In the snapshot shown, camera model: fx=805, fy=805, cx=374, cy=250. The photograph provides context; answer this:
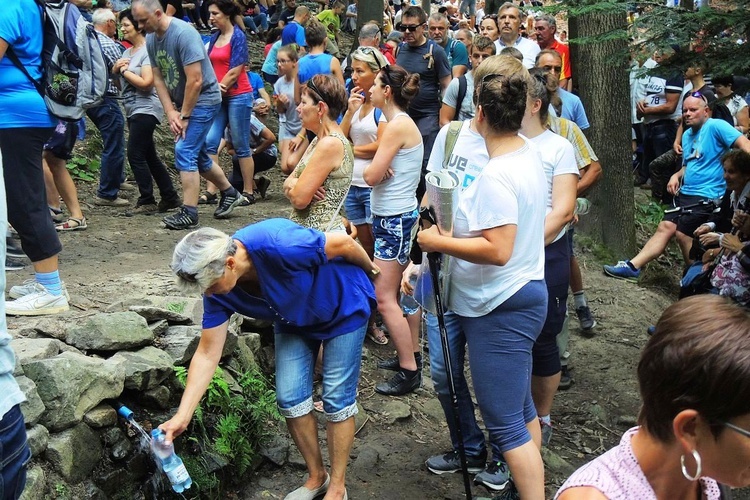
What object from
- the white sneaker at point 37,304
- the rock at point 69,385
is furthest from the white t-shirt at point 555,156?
the white sneaker at point 37,304

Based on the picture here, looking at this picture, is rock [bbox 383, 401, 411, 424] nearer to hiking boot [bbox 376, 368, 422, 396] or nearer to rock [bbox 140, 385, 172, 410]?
hiking boot [bbox 376, 368, 422, 396]

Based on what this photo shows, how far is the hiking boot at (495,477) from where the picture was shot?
4.30 m

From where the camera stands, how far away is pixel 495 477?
4.31 metres

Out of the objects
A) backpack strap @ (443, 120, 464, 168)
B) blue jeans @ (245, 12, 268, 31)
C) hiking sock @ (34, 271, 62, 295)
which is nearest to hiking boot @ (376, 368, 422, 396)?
backpack strap @ (443, 120, 464, 168)

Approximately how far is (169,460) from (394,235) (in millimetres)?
2309

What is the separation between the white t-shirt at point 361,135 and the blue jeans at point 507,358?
7.47 ft

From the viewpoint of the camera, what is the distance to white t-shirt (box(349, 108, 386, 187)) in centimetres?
562

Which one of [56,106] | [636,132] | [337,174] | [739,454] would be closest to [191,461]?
[337,174]

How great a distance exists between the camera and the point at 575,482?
1.72m

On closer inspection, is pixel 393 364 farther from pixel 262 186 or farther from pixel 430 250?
pixel 262 186

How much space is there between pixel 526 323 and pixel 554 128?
1947 mm

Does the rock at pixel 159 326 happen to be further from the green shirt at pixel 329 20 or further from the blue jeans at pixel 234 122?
the green shirt at pixel 329 20

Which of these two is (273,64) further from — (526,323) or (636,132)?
(526,323)

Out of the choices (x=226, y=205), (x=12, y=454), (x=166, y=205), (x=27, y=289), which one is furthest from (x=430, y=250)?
(x=166, y=205)
